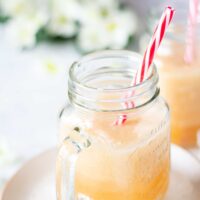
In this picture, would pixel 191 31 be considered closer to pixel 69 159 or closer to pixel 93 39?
pixel 69 159

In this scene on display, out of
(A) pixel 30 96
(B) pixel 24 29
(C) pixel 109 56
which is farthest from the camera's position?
(B) pixel 24 29

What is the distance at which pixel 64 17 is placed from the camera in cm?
141

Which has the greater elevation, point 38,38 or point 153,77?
point 153,77

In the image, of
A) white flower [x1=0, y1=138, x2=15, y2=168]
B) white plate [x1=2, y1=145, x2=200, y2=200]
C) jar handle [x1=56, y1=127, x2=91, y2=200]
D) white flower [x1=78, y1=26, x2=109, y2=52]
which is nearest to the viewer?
jar handle [x1=56, y1=127, x2=91, y2=200]

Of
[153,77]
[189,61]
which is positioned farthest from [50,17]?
[153,77]

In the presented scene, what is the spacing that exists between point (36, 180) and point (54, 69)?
1.46 ft

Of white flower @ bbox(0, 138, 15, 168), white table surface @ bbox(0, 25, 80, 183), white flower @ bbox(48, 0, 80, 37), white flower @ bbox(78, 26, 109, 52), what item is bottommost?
white flower @ bbox(0, 138, 15, 168)

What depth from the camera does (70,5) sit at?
1.40 meters

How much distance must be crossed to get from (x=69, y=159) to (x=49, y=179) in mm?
204

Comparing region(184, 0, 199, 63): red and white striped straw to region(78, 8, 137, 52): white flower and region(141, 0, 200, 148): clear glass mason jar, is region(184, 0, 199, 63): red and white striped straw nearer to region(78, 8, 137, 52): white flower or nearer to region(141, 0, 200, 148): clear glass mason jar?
region(141, 0, 200, 148): clear glass mason jar

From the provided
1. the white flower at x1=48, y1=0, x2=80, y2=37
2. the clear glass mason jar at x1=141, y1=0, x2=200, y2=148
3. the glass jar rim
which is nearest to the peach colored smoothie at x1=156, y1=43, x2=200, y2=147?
the clear glass mason jar at x1=141, y1=0, x2=200, y2=148

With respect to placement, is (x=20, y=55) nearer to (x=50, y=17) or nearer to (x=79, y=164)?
(x=50, y=17)

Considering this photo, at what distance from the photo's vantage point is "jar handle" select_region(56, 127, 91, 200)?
2.50 feet

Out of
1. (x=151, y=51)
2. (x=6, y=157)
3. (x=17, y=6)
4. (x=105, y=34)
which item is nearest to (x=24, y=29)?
(x=17, y=6)
